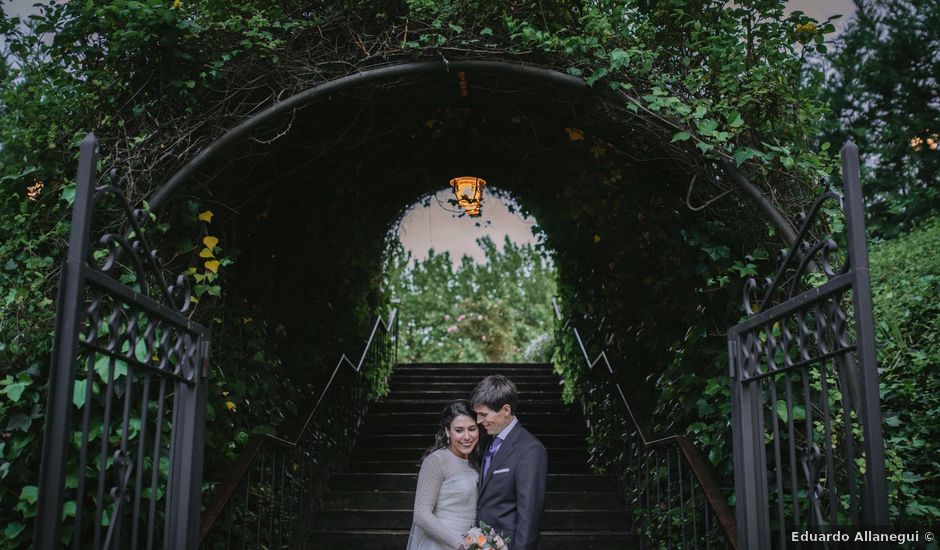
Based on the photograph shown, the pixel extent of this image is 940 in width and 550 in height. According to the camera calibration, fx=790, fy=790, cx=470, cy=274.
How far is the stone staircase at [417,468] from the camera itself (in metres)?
5.39

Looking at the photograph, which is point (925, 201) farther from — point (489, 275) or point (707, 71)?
point (707, 71)

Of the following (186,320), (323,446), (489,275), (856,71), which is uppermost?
(856,71)

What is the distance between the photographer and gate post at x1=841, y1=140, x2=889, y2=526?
2.21 metres

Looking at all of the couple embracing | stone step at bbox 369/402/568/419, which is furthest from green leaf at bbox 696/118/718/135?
stone step at bbox 369/402/568/419

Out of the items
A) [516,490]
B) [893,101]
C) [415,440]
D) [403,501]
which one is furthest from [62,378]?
[893,101]

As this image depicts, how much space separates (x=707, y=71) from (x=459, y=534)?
8.20ft

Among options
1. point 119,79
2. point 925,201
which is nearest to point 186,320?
point 119,79

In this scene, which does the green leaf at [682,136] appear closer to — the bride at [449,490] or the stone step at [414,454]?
the bride at [449,490]

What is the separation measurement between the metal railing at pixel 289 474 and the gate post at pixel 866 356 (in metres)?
2.58

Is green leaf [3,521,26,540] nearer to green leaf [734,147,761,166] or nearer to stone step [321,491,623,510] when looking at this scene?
stone step [321,491,623,510]

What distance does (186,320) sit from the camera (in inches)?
120

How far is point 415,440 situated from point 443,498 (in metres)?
3.75

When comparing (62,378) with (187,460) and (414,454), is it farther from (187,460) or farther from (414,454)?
(414,454)

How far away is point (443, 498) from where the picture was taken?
12.0 ft
